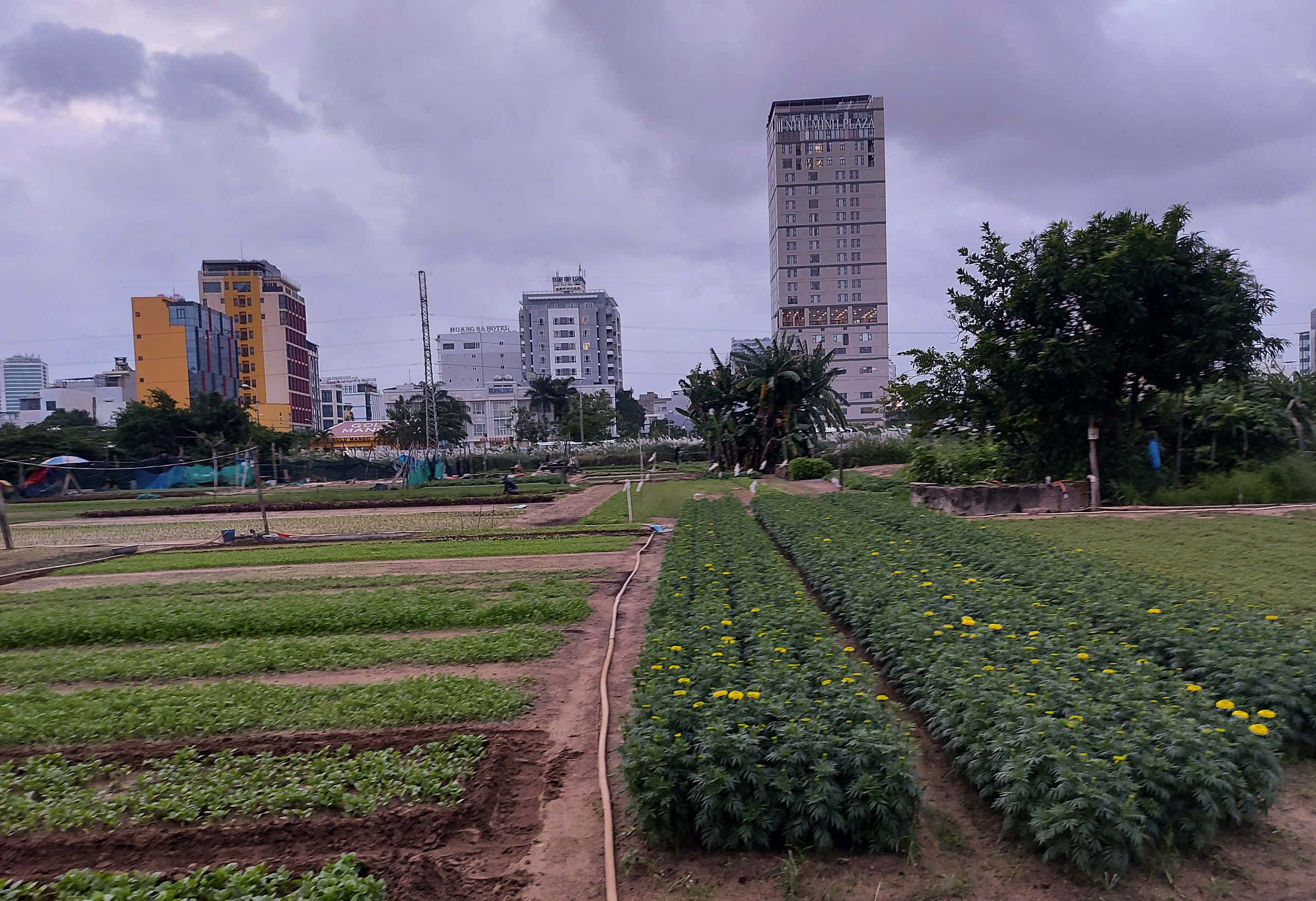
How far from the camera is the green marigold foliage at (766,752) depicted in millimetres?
3980

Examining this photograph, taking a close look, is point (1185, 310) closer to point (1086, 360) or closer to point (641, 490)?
point (1086, 360)

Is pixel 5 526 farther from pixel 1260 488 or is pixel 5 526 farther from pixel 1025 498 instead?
pixel 1260 488

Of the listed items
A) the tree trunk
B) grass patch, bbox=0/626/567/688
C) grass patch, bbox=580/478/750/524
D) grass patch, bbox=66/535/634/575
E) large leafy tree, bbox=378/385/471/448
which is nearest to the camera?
grass patch, bbox=0/626/567/688

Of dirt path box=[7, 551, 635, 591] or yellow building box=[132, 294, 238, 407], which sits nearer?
dirt path box=[7, 551, 635, 591]

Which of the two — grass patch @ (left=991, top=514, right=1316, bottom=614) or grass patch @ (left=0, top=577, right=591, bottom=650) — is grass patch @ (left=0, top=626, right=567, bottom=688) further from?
grass patch @ (left=991, top=514, right=1316, bottom=614)

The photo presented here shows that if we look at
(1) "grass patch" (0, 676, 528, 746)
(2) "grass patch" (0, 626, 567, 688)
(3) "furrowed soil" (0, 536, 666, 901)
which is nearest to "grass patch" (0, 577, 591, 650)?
(2) "grass patch" (0, 626, 567, 688)

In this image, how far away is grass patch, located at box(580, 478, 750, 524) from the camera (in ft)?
68.6

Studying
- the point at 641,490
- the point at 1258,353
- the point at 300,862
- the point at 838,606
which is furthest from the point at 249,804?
the point at 641,490

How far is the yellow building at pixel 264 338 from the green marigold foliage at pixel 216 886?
96.5 m

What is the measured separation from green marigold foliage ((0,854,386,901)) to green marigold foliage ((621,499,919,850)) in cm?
148

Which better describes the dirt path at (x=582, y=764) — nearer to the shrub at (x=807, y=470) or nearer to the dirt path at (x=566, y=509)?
the dirt path at (x=566, y=509)

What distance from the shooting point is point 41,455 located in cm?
4569

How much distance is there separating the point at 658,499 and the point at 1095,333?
14.0 metres

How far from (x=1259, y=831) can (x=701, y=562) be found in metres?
6.44
